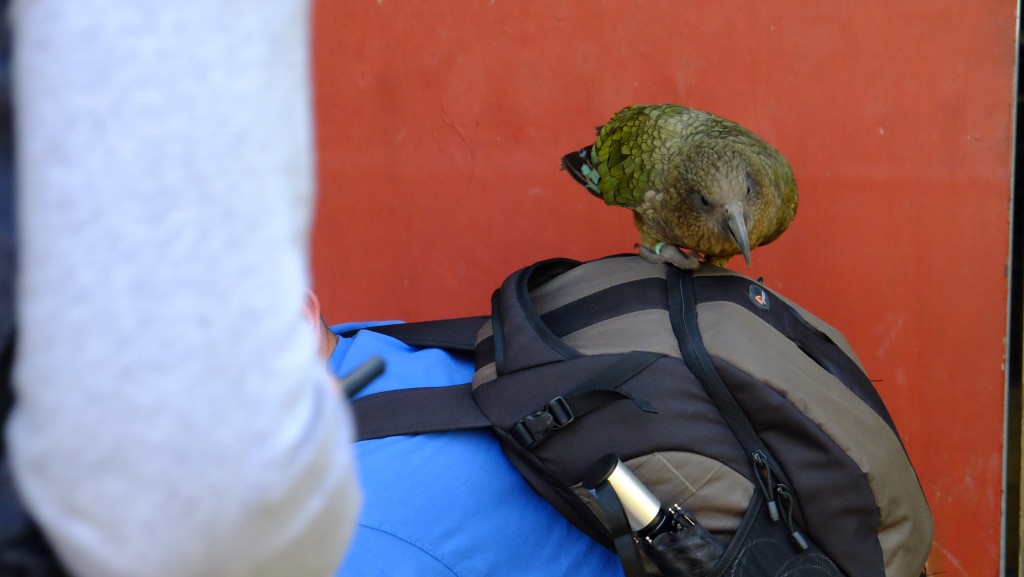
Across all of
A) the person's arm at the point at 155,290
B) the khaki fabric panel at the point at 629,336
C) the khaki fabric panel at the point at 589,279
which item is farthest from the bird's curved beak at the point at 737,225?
the person's arm at the point at 155,290

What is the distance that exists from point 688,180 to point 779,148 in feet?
1.17

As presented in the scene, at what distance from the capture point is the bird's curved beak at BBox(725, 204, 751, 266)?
5.36 ft

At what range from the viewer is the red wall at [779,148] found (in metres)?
1.95

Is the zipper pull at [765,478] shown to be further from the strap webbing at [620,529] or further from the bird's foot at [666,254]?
the bird's foot at [666,254]

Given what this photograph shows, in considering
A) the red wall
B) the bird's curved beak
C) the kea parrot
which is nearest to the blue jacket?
the kea parrot

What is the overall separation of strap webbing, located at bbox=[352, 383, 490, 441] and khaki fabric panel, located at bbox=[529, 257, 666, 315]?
0.76 feet

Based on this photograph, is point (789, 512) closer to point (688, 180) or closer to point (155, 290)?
point (688, 180)

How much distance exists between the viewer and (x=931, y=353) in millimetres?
2033

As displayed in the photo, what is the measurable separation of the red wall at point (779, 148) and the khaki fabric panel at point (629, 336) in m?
0.83

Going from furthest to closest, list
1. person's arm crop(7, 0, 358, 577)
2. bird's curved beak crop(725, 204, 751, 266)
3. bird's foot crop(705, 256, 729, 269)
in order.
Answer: bird's foot crop(705, 256, 729, 269) → bird's curved beak crop(725, 204, 751, 266) → person's arm crop(7, 0, 358, 577)

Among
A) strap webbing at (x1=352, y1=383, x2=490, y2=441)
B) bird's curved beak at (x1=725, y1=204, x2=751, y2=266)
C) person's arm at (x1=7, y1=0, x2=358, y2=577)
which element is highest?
person's arm at (x1=7, y1=0, x2=358, y2=577)

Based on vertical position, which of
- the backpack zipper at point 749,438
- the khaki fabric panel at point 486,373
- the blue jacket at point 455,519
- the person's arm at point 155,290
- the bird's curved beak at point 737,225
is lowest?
the blue jacket at point 455,519

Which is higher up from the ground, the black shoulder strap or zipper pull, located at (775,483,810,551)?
zipper pull, located at (775,483,810,551)

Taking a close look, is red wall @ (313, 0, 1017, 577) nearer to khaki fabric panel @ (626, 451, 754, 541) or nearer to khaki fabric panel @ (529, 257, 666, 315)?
khaki fabric panel @ (529, 257, 666, 315)
